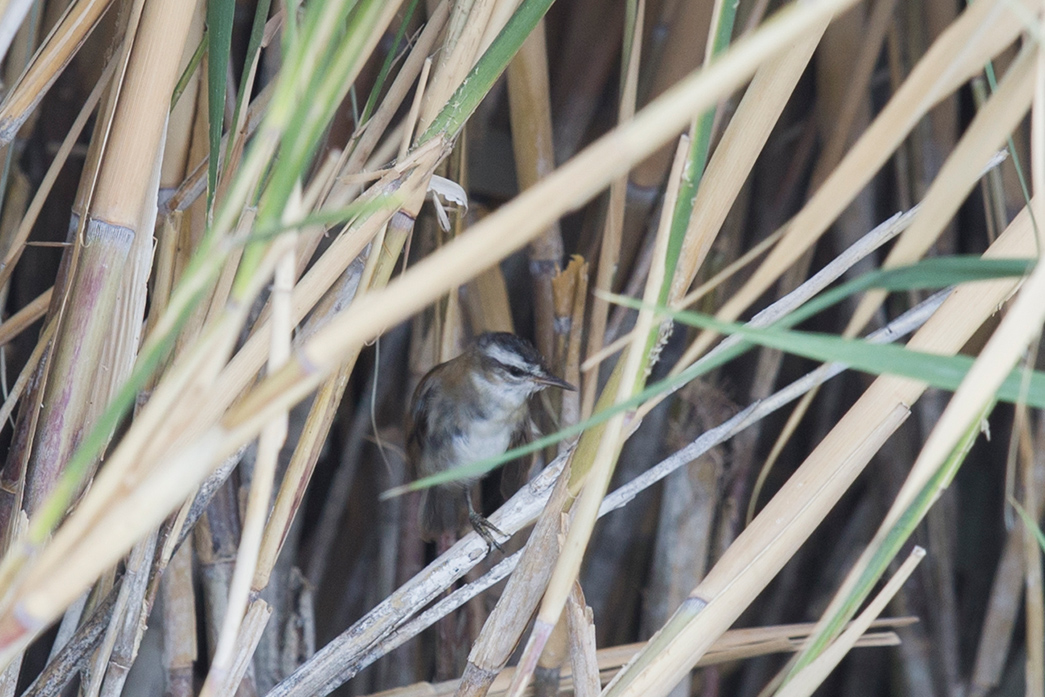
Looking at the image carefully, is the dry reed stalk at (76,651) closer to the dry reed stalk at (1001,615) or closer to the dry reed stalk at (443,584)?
the dry reed stalk at (443,584)

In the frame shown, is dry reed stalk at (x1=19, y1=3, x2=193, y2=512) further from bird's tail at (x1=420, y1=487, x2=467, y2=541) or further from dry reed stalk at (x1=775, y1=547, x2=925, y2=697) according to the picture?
bird's tail at (x1=420, y1=487, x2=467, y2=541)

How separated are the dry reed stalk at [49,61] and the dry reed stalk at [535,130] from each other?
2.49ft

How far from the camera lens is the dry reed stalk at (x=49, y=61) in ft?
3.13

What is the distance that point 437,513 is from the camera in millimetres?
2133

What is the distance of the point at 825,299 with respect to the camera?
58 centimetres

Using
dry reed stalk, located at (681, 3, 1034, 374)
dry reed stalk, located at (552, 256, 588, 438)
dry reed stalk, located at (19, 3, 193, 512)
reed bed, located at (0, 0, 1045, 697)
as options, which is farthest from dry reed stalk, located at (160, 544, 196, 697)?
dry reed stalk, located at (681, 3, 1034, 374)

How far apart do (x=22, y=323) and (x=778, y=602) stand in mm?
1758

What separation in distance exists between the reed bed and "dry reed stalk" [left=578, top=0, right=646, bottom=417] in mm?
10

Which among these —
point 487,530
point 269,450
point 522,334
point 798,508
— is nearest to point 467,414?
point 522,334

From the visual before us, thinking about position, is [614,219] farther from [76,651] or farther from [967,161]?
[76,651]

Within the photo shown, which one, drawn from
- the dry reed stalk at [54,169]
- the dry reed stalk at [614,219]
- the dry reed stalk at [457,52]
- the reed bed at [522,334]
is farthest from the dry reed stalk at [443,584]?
the dry reed stalk at [54,169]

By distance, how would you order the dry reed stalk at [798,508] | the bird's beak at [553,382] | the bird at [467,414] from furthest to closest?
1. the bird at [467,414]
2. the bird's beak at [553,382]
3. the dry reed stalk at [798,508]

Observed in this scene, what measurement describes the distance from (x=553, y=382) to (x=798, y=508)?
0.92 meters

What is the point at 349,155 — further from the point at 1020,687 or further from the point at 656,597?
the point at 1020,687
